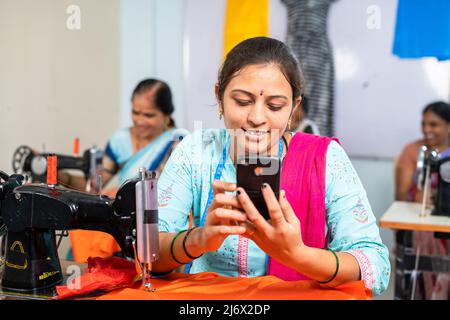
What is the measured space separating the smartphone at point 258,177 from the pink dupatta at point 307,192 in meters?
0.33

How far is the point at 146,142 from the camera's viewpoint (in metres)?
3.63

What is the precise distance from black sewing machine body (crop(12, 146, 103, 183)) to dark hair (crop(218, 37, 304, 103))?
1.82 metres

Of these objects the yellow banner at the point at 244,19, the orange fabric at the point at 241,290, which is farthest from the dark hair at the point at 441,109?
the orange fabric at the point at 241,290

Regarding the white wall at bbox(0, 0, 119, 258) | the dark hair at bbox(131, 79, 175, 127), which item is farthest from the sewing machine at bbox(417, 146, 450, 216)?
the white wall at bbox(0, 0, 119, 258)

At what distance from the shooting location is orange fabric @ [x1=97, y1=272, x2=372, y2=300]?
119 cm

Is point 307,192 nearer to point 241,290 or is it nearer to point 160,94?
point 241,290

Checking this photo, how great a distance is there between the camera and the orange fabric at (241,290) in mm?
1190

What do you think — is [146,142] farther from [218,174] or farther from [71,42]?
[218,174]

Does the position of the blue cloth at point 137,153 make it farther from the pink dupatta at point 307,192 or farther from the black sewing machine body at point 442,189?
the pink dupatta at point 307,192

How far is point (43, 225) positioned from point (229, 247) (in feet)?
1.48

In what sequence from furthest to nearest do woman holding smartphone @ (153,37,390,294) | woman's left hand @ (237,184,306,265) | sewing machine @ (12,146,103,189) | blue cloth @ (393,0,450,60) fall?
sewing machine @ (12,146,103,189)
blue cloth @ (393,0,450,60)
woman holding smartphone @ (153,37,390,294)
woman's left hand @ (237,184,306,265)

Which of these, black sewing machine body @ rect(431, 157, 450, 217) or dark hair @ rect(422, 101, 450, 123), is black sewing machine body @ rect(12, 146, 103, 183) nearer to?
black sewing machine body @ rect(431, 157, 450, 217)

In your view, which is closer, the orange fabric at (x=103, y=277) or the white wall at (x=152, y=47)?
the orange fabric at (x=103, y=277)
